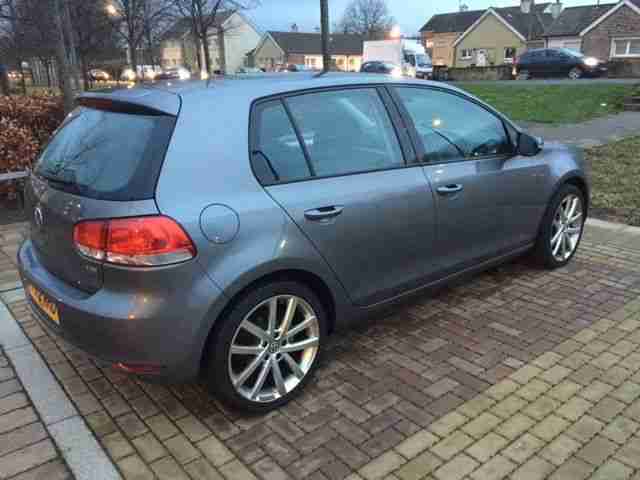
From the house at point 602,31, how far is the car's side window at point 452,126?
4308cm

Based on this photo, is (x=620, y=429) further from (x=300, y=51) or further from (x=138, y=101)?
(x=300, y=51)

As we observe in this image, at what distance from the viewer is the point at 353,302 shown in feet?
10.5

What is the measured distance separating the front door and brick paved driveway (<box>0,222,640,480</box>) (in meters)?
0.54

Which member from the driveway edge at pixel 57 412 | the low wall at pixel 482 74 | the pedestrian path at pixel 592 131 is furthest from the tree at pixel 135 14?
the driveway edge at pixel 57 412

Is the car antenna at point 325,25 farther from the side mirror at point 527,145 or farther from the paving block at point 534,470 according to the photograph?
the paving block at point 534,470

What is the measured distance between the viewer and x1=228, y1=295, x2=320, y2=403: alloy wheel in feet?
9.15

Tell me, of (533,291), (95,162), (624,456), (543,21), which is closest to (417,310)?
(533,291)

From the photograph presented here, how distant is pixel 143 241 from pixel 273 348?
2.93 ft

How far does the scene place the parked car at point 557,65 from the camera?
97.5 feet

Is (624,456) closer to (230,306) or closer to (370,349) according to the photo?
(370,349)

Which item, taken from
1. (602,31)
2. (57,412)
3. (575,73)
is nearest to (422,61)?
(575,73)

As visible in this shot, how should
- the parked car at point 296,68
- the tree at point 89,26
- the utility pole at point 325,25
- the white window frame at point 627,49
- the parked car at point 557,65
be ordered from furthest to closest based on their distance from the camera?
the white window frame at point 627,49 < the parked car at point 557,65 < the tree at point 89,26 < the utility pole at point 325,25 < the parked car at point 296,68

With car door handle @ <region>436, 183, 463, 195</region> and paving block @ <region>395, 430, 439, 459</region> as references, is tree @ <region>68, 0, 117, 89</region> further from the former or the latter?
paving block @ <region>395, 430, 439, 459</region>

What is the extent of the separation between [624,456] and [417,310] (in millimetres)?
1730
